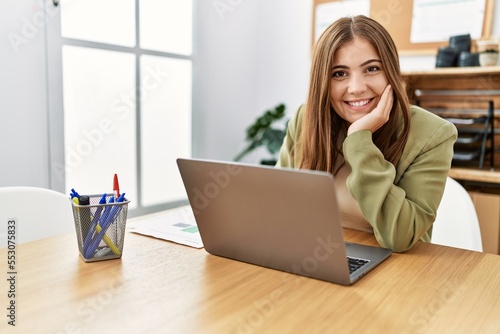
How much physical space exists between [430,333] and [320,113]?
2.45ft

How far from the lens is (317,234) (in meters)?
0.72

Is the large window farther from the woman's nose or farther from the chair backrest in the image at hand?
the woman's nose

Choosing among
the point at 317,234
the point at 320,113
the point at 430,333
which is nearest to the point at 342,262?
the point at 317,234

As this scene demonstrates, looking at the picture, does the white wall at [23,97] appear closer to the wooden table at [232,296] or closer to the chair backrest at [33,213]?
the chair backrest at [33,213]

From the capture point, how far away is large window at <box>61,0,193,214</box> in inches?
87.2

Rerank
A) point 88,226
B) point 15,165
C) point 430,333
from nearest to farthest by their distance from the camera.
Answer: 1. point 430,333
2. point 88,226
3. point 15,165

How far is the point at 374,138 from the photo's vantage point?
48.3 inches

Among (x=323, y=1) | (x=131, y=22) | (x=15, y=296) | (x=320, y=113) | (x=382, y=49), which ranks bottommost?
(x=15, y=296)

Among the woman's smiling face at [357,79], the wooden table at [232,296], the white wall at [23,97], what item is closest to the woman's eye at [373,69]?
the woman's smiling face at [357,79]

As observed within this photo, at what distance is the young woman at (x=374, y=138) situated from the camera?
983 mm

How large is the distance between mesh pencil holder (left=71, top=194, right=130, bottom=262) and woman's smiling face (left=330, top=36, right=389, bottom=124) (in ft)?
2.20

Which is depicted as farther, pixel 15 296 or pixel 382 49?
pixel 382 49

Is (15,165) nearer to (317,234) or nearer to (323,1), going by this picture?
(317,234)

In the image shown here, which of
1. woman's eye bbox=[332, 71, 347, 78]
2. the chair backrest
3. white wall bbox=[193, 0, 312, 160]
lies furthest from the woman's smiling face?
white wall bbox=[193, 0, 312, 160]
